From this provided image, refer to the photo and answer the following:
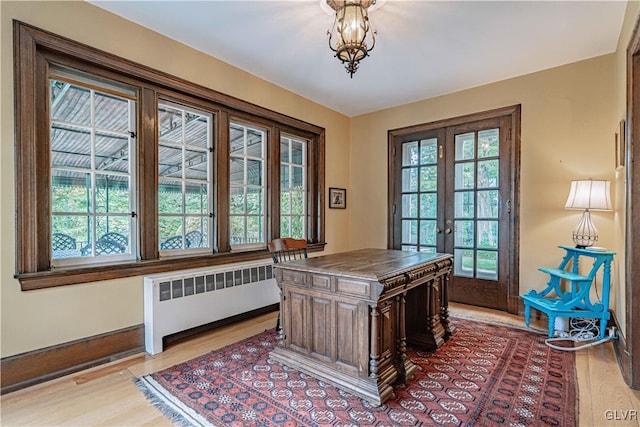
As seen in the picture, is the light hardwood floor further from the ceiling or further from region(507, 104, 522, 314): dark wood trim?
the ceiling

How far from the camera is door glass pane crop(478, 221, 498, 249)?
3930mm

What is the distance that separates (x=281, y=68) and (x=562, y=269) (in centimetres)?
368

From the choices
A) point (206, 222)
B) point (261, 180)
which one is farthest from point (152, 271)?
point (261, 180)

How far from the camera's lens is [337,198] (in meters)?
5.05

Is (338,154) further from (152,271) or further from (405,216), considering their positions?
(152,271)

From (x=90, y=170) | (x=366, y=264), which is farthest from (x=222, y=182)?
(x=366, y=264)

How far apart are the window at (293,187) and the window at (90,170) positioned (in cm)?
188

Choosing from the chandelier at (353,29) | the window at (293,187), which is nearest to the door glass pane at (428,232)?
the window at (293,187)

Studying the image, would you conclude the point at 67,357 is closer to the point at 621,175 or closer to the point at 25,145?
the point at 25,145

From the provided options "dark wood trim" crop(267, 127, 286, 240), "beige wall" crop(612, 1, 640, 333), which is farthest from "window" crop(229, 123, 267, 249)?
"beige wall" crop(612, 1, 640, 333)

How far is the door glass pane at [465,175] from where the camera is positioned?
4.11 meters

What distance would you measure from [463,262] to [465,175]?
1142mm

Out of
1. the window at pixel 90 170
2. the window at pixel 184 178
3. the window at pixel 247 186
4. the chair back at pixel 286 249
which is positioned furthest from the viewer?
the window at pixel 247 186

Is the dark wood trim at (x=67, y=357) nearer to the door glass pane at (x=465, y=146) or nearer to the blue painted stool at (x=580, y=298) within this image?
the blue painted stool at (x=580, y=298)
